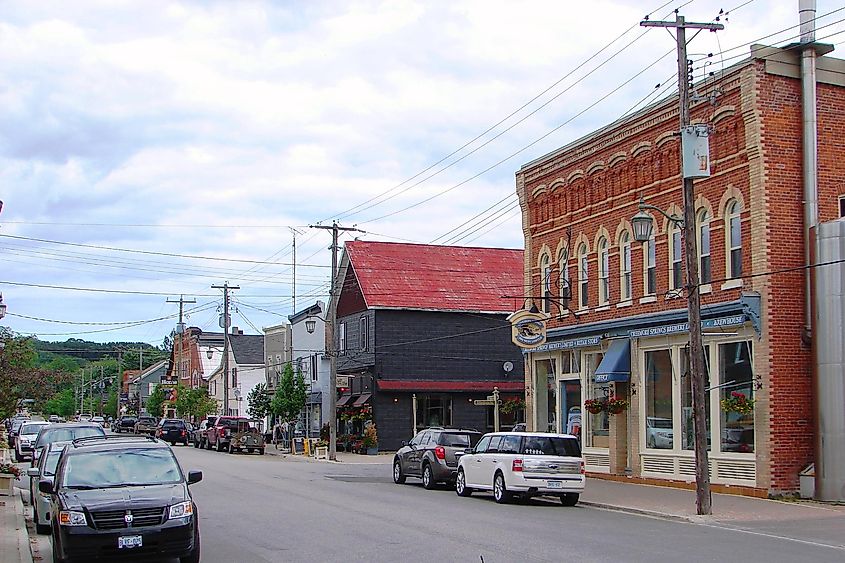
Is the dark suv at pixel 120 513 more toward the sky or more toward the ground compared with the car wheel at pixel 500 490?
more toward the sky

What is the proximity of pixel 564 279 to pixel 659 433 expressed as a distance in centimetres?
683

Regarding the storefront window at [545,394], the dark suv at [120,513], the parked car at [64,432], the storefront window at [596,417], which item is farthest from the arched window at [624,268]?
the dark suv at [120,513]

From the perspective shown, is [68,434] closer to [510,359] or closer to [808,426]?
[808,426]

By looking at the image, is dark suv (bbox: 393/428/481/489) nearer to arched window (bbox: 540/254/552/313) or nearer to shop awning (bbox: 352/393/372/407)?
arched window (bbox: 540/254/552/313)

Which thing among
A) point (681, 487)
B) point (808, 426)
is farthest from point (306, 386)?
point (808, 426)

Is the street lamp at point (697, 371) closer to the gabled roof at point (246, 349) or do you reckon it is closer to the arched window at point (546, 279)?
the arched window at point (546, 279)

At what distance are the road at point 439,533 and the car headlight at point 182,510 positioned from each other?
1.27 metres

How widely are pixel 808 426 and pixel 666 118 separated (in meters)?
8.91

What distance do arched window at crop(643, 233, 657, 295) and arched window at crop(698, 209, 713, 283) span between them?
2244mm

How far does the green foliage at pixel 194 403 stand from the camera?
3041 inches

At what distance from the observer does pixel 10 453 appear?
51125 millimetres

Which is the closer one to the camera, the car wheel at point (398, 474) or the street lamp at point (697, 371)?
the street lamp at point (697, 371)

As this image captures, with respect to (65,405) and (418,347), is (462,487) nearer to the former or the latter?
(418,347)

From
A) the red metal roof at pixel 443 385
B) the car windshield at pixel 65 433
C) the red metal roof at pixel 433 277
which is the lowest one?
the car windshield at pixel 65 433
